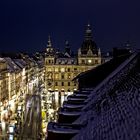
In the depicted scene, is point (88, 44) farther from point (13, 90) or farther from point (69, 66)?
point (13, 90)

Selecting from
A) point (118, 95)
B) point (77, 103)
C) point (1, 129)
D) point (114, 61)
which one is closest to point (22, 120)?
point (1, 129)

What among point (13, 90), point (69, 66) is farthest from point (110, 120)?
point (69, 66)

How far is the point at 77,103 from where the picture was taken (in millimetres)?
24547

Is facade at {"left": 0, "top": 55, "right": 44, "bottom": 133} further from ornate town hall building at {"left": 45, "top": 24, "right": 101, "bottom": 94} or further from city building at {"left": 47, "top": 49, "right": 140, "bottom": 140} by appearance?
city building at {"left": 47, "top": 49, "right": 140, "bottom": 140}

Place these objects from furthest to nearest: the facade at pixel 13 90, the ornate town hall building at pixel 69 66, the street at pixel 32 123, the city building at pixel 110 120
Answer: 1. the ornate town hall building at pixel 69 66
2. the facade at pixel 13 90
3. the street at pixel 32 123
4. the city building at pixel 110 120

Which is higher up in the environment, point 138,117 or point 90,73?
point 90,73

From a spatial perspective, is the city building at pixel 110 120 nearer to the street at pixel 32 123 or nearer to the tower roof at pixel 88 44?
the street at pixel 32 123

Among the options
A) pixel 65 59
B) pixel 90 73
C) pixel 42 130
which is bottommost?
pixel 42 130

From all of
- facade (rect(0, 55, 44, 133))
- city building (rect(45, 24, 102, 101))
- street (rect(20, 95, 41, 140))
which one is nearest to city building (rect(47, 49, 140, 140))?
street (rect(20, 95, 41, 140))

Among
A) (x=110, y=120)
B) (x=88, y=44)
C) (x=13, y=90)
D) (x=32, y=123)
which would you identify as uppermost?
(x=88, y=44)

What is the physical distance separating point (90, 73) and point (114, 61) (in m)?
2.83

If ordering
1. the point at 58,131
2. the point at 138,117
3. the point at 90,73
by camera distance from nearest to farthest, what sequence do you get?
the point at 138,117, the point at 58,131, the point at 90,73

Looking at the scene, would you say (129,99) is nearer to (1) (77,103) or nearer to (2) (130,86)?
(2) (130,86)

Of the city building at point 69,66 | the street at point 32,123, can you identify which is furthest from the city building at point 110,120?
the city building at point 69,66
